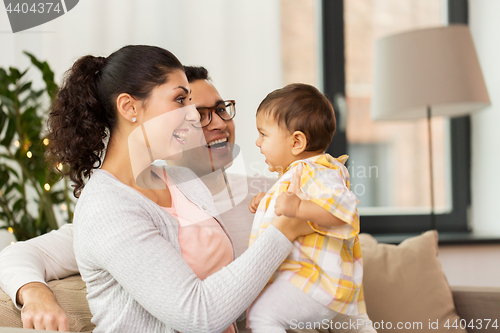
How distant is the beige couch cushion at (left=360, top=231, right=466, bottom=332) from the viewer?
1.36 m

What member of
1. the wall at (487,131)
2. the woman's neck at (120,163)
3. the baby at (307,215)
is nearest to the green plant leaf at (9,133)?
the woman's neck at (120,163)

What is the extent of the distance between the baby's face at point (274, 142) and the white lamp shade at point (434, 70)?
3.54 ft

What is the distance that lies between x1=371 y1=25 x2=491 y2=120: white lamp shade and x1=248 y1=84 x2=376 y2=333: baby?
1.00 meters

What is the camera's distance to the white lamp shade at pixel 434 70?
1782mm

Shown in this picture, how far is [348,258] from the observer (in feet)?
3.16

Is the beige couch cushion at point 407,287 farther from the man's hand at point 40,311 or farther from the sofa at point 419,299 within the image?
the man's hand at point 40,311

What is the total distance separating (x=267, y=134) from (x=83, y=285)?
0.63 m

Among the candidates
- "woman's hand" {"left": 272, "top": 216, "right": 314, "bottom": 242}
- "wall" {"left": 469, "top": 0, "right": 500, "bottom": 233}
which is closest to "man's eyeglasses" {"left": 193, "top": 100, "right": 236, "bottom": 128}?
"woman's hand" {"left": 272, "top": 216, "right": 314, "bottom": 242}

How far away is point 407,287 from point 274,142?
80 centimetres

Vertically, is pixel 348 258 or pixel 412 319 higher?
pixel 348 258

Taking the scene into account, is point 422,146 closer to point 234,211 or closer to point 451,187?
point 451,187

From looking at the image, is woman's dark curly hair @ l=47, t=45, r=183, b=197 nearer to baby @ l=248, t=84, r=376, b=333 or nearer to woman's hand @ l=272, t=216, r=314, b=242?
baby @ l=248, t=84, r=376, b=333

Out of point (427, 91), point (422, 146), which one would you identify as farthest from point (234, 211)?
point (422, 146)

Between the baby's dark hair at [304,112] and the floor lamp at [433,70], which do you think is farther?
the floor lamp at [433,70]
